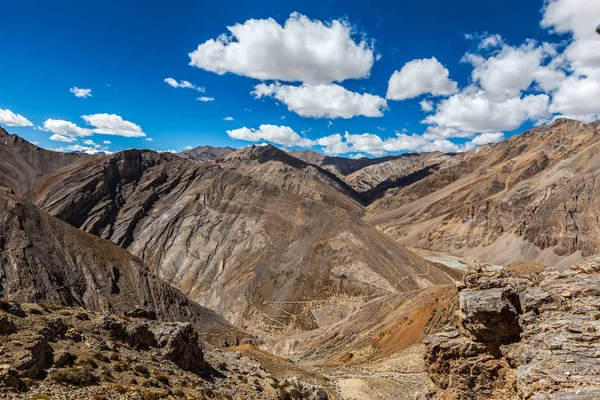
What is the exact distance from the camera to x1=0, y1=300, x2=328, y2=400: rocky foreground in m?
11.9

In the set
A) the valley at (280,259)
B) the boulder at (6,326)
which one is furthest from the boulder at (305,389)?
the boulder at (6,326)

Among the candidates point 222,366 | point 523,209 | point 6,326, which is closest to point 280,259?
point 222,366

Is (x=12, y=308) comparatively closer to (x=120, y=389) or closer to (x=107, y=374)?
(x=107, y=374)

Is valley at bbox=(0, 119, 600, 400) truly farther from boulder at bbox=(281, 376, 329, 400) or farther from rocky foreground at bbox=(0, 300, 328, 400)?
boulder at bbox=(281, 376, 329, 400)

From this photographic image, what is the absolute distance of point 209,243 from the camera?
91.1 meters

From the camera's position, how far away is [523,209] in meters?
129

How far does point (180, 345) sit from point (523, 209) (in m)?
134

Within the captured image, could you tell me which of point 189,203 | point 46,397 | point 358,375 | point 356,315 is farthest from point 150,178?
point 46,397

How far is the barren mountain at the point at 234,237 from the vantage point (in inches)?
2628

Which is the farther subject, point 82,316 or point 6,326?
point 82,316

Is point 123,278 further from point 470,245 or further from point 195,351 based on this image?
point 470,245

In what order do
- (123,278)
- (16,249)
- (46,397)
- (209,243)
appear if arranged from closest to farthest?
(46,397), (16,249), (123,278), (209,243)

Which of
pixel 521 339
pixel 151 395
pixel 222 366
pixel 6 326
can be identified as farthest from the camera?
pixel 222 366

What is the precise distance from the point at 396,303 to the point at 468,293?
40853 millimetres
